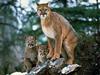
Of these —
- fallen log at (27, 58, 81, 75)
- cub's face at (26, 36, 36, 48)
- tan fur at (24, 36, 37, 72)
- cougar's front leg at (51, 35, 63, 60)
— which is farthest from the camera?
cougar's front leg at (51, 35, 63, 60)

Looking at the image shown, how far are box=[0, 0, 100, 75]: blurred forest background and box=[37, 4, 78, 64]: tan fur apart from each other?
1279 mm

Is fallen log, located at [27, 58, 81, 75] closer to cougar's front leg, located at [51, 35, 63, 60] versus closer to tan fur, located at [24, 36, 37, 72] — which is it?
cougar's front leg, located at [51, 35, 63, 60]

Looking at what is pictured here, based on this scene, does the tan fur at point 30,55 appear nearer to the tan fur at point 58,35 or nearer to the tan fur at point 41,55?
the tan fur at point 41,55

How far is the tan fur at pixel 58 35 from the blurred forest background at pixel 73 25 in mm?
1279

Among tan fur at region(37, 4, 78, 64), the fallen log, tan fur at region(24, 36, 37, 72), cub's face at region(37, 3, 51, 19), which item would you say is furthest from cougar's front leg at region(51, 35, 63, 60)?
cub's face at region(37, 3, 51, 19)

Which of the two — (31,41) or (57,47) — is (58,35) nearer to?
(57,47)

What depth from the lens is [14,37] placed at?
12344 mm

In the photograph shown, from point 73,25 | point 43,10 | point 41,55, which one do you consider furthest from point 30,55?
point 73,25

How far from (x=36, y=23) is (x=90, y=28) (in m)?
1.25

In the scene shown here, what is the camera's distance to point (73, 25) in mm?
10320

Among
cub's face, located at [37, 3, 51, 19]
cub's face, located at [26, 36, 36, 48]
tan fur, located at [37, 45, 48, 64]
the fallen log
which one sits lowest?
the fallen log

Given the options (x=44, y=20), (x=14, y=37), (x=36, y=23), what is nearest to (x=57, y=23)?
(x=44, y=20)

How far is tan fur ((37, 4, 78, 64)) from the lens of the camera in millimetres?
7781

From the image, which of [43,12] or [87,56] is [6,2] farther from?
[43,12]
